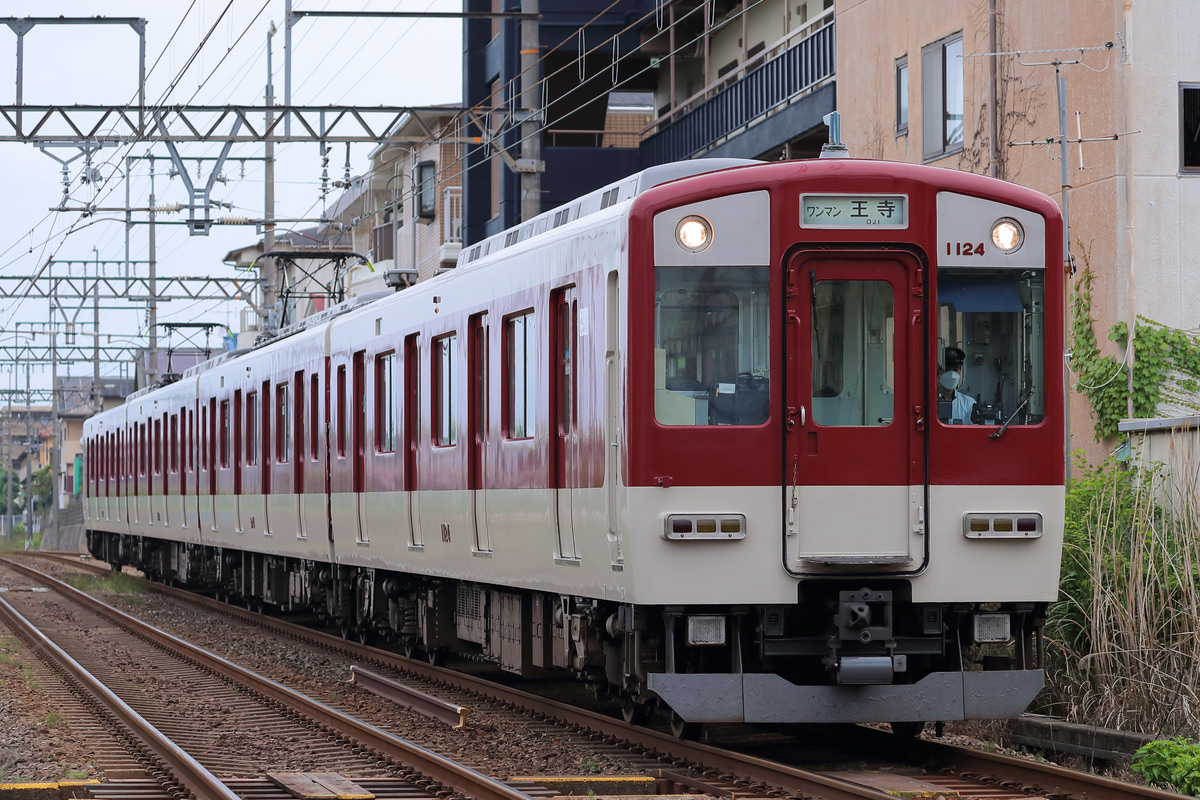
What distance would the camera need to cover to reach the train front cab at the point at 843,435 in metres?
8.84

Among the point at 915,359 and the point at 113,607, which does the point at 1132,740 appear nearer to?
the point at 915,359

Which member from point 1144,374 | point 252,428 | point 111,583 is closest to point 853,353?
point 1144,374

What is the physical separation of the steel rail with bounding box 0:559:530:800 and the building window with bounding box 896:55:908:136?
947 centimetres

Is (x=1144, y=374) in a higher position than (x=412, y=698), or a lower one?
higher

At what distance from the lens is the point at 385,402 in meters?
14.5

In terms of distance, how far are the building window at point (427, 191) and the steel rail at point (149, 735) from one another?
1807 cm

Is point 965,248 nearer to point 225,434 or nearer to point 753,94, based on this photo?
point 225,434

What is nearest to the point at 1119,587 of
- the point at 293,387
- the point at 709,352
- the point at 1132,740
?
the point at 1132,740

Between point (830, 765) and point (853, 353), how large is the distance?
214cm

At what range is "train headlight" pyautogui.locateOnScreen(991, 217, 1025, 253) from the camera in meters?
9.25

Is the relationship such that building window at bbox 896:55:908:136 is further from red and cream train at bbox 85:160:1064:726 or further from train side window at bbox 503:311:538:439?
red and cream train at bbox 85:160:1064:726

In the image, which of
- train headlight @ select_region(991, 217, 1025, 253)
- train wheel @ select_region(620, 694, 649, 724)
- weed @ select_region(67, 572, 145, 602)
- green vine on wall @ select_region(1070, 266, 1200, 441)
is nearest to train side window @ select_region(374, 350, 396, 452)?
train wheel @ select_region(620, 694, 649, 724)

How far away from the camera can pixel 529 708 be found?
38.9 feet

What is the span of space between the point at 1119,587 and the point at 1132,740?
1359mm
